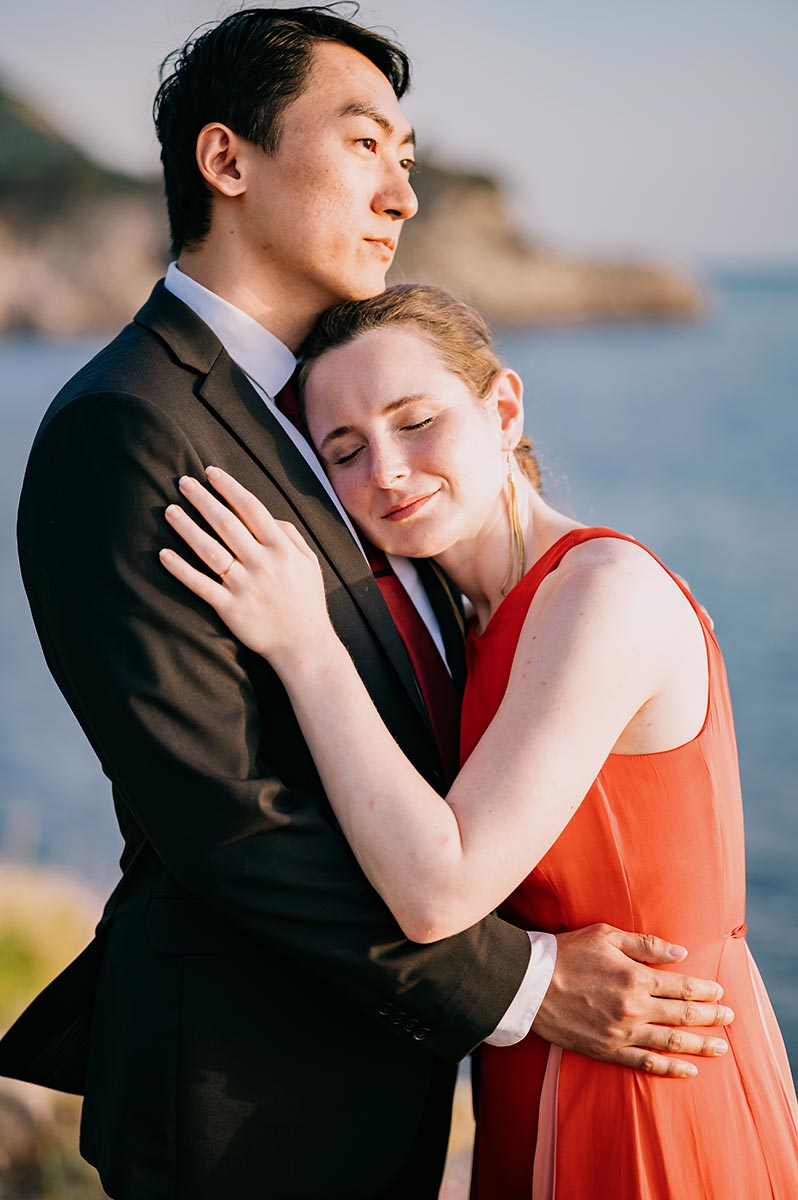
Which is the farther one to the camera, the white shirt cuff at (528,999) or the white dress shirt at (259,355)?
the white dress shirt at (259,355)

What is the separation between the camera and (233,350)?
2.04 m

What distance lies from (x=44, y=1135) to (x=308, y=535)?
6.97ft

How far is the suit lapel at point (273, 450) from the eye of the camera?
186 cm

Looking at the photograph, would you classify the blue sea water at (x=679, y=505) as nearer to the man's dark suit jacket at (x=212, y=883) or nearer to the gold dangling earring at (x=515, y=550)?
the gold dangling earring at (x=515, y=550)

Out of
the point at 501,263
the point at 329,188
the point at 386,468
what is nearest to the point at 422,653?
the point at 386,468

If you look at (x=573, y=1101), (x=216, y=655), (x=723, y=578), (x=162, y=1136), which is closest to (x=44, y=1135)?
(x=162, y=1136)

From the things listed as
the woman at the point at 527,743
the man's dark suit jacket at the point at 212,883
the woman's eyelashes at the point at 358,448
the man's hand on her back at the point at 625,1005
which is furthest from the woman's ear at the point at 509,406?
the man's hand on her back at the point at 625,1005

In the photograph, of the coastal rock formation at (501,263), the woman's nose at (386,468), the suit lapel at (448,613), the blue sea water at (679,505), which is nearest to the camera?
the woman's nose at (386,468)

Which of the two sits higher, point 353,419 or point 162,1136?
point 353,419

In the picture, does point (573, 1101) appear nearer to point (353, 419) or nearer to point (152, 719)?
point (152, 719)

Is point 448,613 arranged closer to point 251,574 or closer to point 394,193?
point 251,574

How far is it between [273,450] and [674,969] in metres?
0.97

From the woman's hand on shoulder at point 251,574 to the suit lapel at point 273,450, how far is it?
122mm

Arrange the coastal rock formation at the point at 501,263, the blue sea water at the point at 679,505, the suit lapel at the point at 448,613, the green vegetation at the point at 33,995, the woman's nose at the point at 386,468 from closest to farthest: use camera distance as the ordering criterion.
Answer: the woman's nose at the point at 386,468, the suit lapel at the point at 448,613, the green vegetation at the point at 33,995, the blue sea water at the point at 679,505, the coastal rock formation at the point at 501,263
